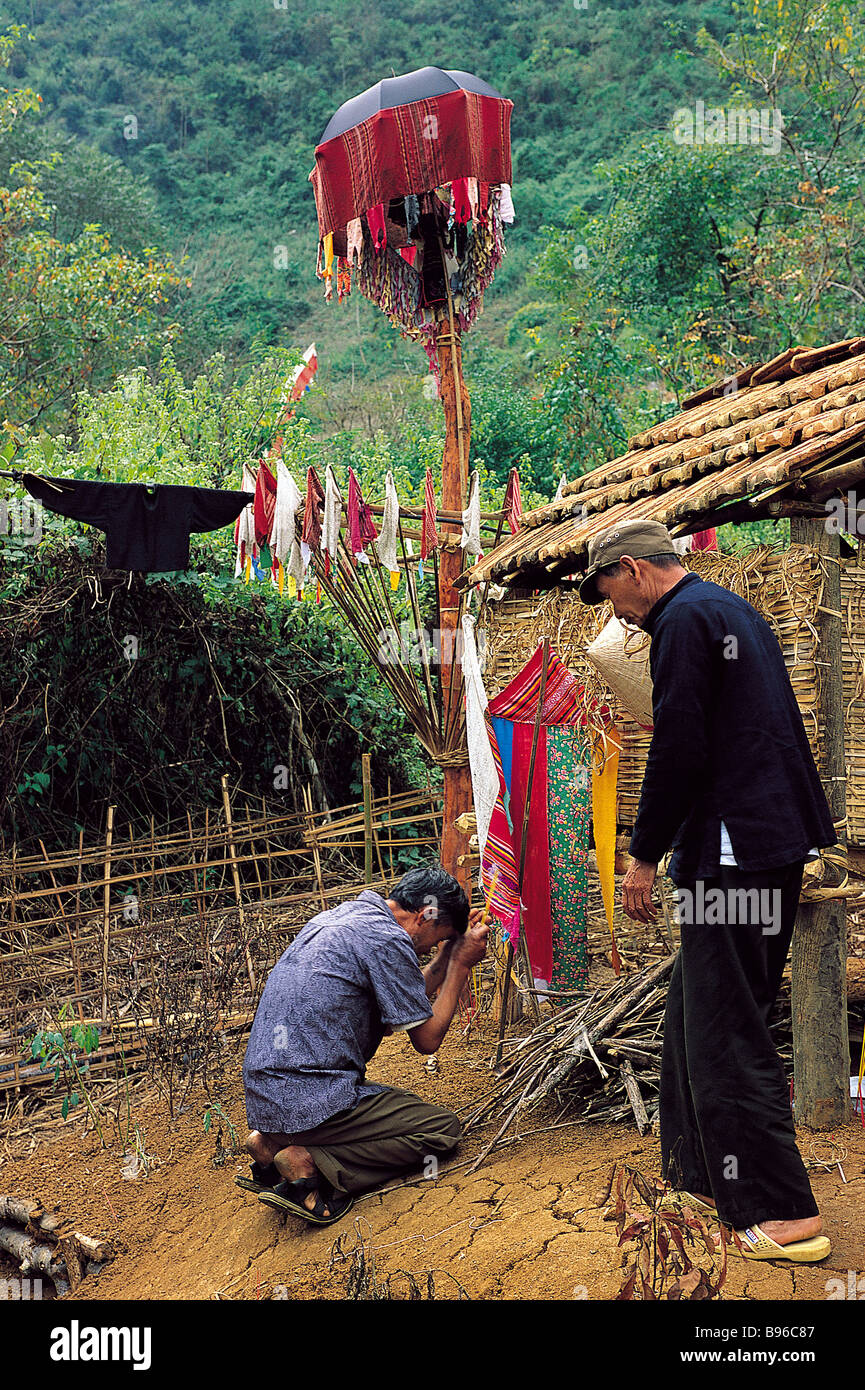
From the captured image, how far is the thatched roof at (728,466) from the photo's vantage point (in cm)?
349

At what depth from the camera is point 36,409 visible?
15.8 meters

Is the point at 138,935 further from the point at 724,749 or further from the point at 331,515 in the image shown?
the point at 724,749

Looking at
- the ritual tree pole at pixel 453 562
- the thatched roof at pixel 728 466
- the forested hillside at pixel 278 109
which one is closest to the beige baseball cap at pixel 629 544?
the thatched roof at pixel 728 466

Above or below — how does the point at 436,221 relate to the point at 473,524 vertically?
above

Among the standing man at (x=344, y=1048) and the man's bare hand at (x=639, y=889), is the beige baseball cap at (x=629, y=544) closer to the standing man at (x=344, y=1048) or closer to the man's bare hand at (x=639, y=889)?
the man's bare hand at (x=639, y=889)

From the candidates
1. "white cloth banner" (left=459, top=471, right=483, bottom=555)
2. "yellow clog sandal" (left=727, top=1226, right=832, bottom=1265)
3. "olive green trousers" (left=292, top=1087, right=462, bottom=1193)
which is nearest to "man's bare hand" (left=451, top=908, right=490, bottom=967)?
"olive green trousers" (left=292, top=1087, right=462, bottom=1193)

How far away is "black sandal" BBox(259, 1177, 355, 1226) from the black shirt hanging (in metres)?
3.84

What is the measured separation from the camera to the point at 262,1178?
370cm

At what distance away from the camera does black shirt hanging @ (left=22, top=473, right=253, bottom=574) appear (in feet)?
20.0

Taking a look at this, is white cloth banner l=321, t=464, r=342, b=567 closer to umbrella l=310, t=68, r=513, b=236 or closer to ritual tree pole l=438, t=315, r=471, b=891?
ritual tree pole l=438, t=315, r=471, b=891

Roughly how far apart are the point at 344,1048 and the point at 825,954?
166 centimetres

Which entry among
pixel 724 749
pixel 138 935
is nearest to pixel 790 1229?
pixel 724 749

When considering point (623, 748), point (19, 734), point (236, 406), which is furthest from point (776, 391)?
point (236, 406)
